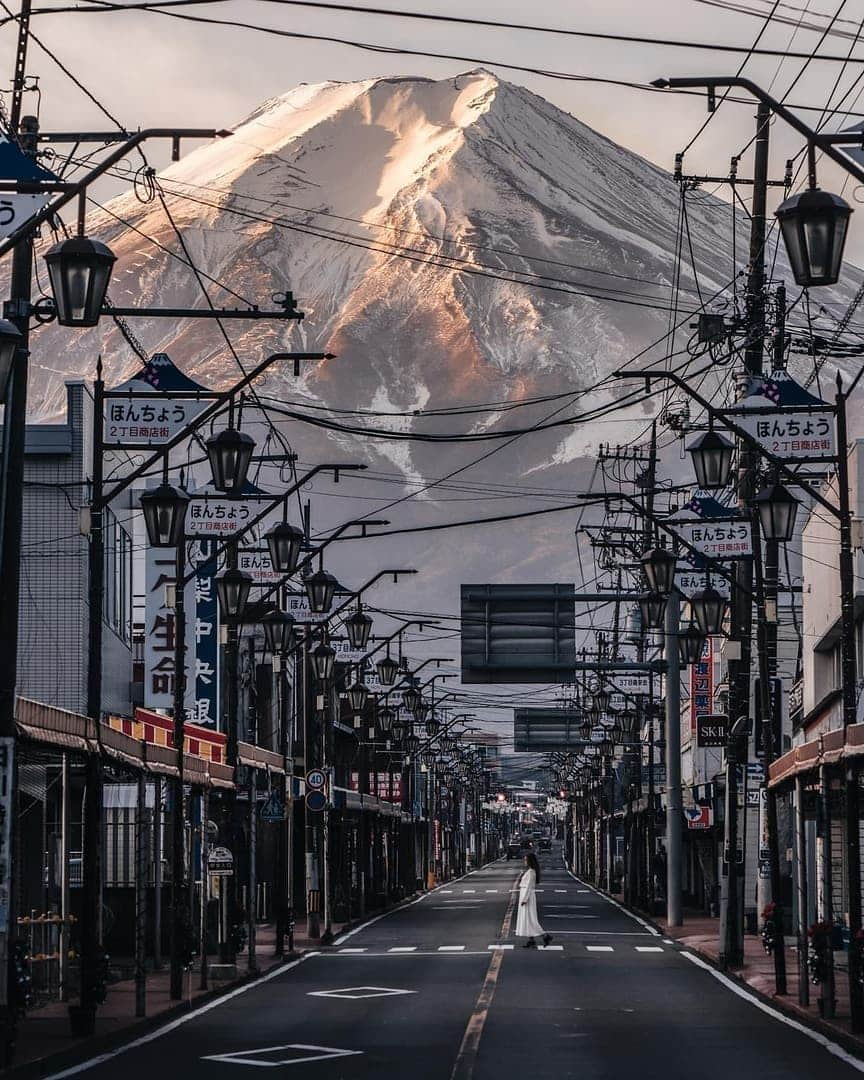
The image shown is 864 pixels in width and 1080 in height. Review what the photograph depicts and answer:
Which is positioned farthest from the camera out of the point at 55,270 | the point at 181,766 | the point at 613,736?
the point at 613,736

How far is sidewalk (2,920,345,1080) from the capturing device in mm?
21672

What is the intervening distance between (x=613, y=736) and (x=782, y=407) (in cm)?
5403

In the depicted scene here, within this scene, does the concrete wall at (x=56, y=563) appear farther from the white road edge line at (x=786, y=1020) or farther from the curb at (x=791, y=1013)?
the curb at (x=791, y=1013)

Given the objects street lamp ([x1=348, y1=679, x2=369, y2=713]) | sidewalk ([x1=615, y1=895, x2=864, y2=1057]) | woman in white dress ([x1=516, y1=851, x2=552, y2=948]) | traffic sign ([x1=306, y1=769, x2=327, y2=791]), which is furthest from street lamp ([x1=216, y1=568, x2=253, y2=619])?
street lamp ([x1=348, y1=679, x2=369, y2=713])

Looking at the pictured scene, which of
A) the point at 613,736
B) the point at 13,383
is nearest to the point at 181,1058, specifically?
the point at 13,383

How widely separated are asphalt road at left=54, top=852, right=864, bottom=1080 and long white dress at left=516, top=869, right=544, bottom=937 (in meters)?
0.70

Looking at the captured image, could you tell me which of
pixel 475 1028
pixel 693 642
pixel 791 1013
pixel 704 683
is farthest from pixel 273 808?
pixel 704 683

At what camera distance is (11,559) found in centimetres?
2136

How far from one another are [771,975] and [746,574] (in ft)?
24.0

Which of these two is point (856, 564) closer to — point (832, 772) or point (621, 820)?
point (832, 772)

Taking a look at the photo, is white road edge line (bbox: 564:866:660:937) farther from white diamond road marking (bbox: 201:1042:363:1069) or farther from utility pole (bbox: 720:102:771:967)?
white diamond road marking (bbox: 201:1042:363:1069)

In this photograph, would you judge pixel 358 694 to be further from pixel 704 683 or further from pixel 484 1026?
pixel 484 1026

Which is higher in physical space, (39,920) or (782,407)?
(782,407)

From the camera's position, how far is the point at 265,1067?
69.6 ft
